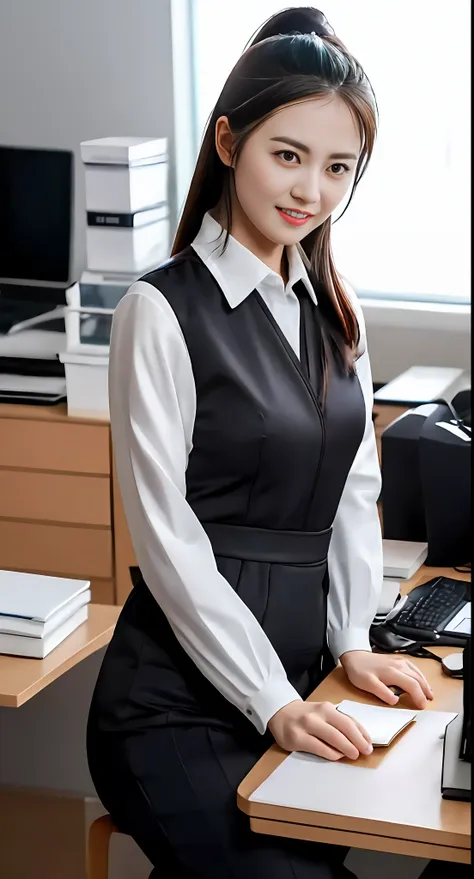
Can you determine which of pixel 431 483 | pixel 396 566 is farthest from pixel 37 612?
pixel 431 483

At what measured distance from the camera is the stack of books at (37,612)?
6.01 feet

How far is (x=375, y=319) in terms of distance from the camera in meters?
3.38

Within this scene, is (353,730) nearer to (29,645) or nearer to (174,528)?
(174,528)

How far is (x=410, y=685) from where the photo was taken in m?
1.60

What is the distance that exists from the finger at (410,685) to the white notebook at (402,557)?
0.48 metres

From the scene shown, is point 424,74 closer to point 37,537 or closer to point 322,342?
point 37,537

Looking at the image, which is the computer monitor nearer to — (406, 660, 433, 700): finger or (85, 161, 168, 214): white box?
(85, 161, 168, 214): white box

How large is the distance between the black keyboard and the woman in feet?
0.66

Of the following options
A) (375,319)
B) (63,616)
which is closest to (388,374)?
(375,319)

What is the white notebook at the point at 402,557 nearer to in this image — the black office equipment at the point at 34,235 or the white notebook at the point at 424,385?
the white notebook at the point at 424,385

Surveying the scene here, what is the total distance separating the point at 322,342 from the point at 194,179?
0.27 meters

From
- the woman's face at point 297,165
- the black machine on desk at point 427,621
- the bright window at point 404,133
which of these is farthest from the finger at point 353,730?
the bright window at point 404,133

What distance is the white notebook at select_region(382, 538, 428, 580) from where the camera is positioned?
6.88 ft

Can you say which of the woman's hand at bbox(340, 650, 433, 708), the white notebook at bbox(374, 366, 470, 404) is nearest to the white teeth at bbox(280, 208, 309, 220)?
the woman's hand at bbox(340, 650, 433, 708)
